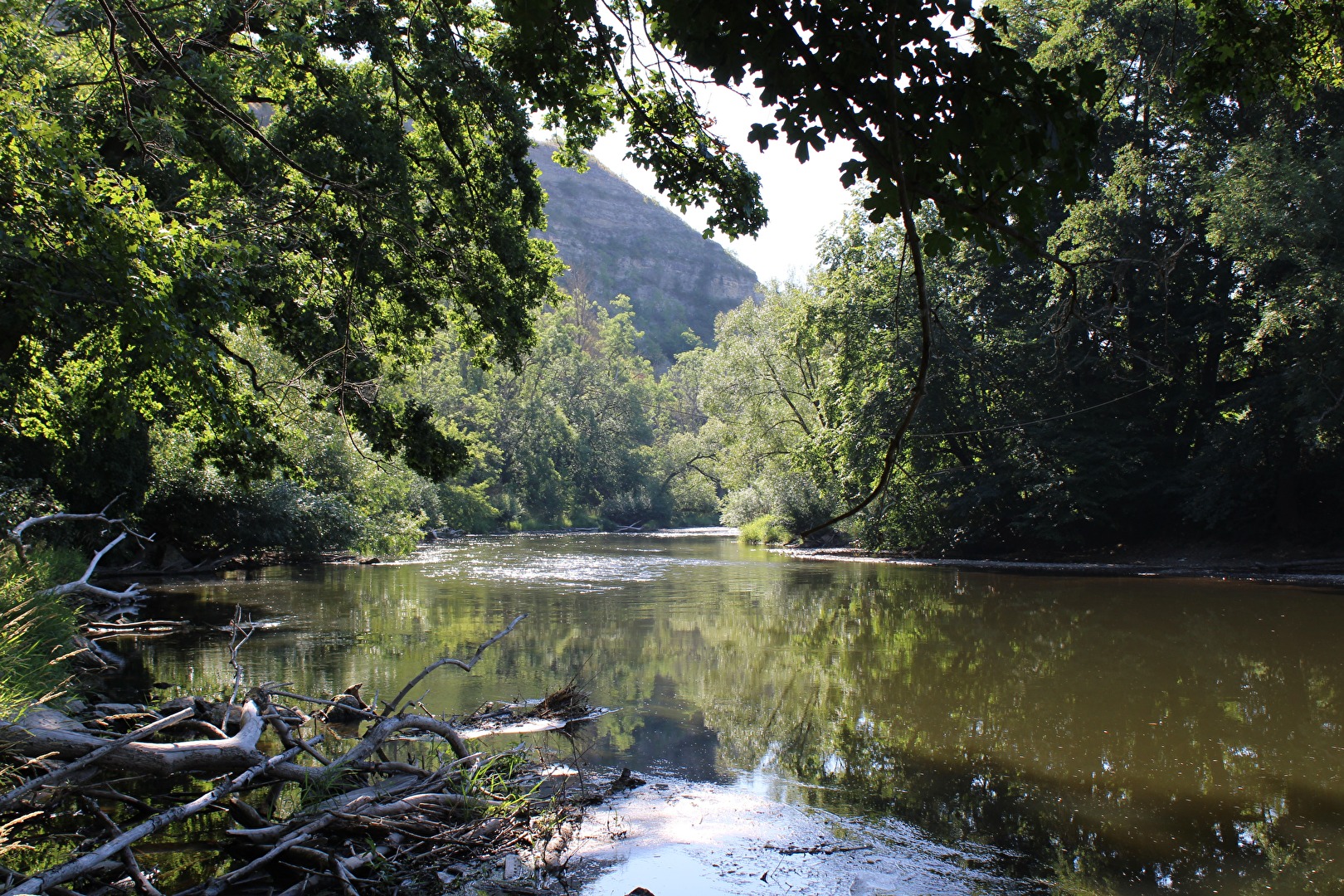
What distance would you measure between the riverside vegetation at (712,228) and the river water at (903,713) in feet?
8.53

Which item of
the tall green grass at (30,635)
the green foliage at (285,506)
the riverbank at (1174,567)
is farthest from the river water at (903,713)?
the riverbank at (1174,567)

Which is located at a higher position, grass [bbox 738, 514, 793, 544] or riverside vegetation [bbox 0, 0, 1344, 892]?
riverside vegetation [bbox 0, 0, 1344, 892]

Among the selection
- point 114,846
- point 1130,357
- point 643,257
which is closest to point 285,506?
point 114,846

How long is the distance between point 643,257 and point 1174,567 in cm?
12390

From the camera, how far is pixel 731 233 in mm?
7871

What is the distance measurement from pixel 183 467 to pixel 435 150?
37.0 ft

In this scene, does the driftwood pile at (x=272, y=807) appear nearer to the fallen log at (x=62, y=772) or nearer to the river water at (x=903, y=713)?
the fallen log at (x=62, y=772)

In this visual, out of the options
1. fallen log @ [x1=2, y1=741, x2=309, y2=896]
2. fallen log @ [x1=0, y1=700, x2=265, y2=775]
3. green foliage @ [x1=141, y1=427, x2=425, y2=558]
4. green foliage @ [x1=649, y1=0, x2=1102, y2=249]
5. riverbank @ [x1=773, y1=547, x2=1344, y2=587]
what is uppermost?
green foliage @ [x1=649, y1=0, x2=1102, y2=249]

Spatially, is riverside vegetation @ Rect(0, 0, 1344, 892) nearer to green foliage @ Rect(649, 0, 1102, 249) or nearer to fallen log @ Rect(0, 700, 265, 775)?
green foliage @ Rect(649, 0, 1102, 249)

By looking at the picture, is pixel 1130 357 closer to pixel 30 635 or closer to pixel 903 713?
pixel 903 713

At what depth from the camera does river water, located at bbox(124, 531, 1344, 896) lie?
5176 millimetres

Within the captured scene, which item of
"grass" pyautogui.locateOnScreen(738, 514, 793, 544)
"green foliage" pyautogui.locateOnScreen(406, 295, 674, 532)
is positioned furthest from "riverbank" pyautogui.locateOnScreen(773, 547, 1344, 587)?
"green foliage" pyautogui.locateOnScreen(406, 295, 674, 532)

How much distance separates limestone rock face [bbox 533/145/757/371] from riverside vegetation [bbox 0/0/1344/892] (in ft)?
305

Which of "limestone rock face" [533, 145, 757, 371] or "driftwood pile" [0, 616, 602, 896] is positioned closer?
"driftwood pile" [0, 616, 602, 896]
